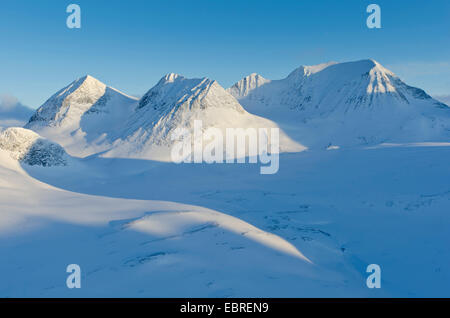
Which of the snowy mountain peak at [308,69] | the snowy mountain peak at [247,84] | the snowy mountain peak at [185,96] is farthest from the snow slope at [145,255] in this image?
the snowy mountain peak at [247,84]

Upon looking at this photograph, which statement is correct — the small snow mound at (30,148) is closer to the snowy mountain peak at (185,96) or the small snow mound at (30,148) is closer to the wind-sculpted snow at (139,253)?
the wind-sculpted snow at (139,253)

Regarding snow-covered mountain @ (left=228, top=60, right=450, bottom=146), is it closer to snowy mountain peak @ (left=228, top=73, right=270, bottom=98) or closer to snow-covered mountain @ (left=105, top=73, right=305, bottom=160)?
snowy mountain peak @ (left=228, top=73, right=270, bottom=98)

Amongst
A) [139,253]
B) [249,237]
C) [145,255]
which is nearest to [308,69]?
[249,237]

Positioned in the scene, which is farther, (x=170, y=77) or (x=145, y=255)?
(x=170, y=77)

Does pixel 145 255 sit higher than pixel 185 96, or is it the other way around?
pixel 185 96

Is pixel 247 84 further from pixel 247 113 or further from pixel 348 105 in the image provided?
pixel 247 113
